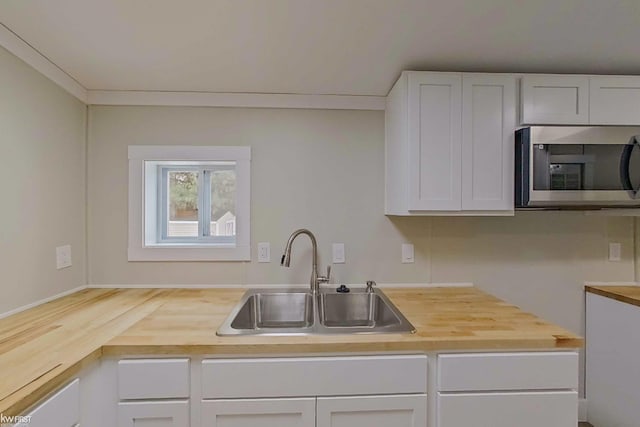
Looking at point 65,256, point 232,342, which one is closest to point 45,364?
point 232,342

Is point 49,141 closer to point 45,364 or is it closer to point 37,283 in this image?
point 37,283

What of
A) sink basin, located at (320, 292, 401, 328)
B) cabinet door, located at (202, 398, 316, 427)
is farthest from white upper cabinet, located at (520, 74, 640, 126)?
cabinet door, located at (202, 398, 316, 427)

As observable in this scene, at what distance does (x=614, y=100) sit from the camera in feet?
5.55

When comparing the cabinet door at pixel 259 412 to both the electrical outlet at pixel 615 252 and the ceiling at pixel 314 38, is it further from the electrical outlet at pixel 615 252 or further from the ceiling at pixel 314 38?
the electrical outlet at pixel 615 252

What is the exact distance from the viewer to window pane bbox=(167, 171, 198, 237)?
215cm

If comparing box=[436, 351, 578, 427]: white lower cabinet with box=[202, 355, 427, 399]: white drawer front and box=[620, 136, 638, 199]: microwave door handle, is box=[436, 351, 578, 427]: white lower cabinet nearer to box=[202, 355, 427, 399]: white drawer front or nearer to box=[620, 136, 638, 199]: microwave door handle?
box=[202, 355, 427, 399]: white drawer front

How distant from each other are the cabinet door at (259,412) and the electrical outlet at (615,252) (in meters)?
2.05

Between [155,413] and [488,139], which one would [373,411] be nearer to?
[155,413]

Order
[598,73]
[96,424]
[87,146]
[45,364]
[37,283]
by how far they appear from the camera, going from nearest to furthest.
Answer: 1. [45,364]
2. [96,424]
3. [37,283]
4. [598,73]
5. [87,146]

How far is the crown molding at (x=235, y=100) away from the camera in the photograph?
196 centimetres

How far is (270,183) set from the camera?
2.03 m

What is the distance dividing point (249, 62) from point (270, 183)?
0.69 metres

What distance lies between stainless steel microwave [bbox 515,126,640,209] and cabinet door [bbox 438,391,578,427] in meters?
0.85

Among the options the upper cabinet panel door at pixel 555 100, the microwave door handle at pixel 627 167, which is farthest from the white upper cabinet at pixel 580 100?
the microwave door handle at pixel 627 167
